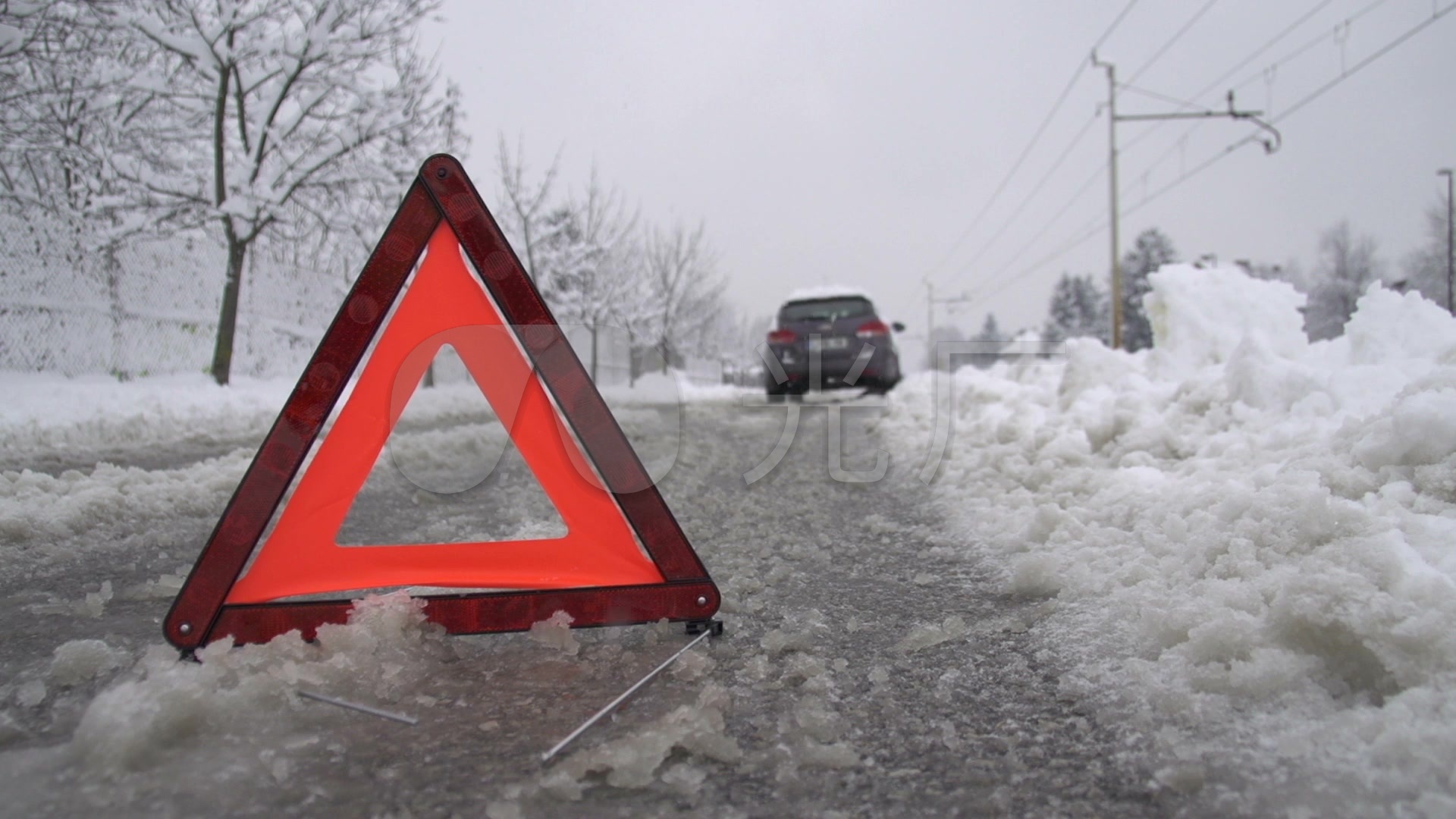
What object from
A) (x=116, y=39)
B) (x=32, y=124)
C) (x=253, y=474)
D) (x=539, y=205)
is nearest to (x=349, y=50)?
(x=116, y=39)

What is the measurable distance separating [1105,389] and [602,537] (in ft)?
19.2

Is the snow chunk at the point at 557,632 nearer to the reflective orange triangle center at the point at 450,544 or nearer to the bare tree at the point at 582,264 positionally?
the reflective orange triangle center at the point at 450,544

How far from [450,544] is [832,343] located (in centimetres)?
1276

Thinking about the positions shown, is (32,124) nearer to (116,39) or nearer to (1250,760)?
Result: (116,39)

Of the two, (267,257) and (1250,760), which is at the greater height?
(267,257)

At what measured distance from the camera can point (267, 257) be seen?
50.8 feet

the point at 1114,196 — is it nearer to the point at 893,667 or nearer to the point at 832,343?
the point at 832,343

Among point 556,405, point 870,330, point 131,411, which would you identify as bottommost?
point 131,411

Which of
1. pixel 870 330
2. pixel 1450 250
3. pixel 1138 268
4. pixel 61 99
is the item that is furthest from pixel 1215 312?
pixel 1138 268

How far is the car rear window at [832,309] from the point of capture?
48.6 feet

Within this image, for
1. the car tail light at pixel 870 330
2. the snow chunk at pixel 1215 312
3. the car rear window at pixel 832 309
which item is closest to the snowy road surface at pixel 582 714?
the snow chunk at pixel 1215 312

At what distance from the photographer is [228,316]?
12.7m

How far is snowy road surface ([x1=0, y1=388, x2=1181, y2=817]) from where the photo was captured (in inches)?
58.1

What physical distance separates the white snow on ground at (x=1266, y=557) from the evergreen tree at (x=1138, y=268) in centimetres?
6821
